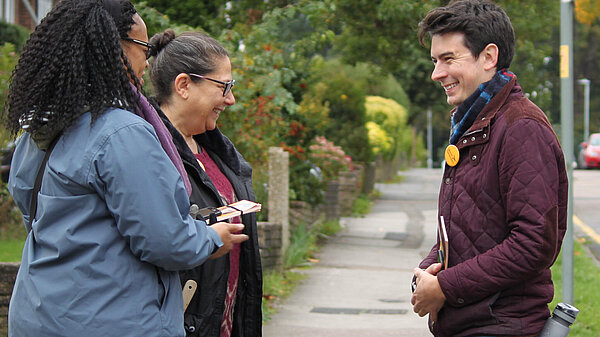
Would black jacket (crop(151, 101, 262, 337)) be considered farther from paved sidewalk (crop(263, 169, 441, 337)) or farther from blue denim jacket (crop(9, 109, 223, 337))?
paved sidewalk (crop(263, 169, 441, 337))

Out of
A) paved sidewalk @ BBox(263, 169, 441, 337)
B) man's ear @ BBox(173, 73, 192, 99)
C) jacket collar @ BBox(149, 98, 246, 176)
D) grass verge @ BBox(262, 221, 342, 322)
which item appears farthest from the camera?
grass verge @ BBox(262, 221, 342, 322)

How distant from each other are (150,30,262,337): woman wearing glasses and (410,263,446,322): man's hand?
2.63 feet

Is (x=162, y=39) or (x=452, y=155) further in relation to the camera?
(x=162, y=39)

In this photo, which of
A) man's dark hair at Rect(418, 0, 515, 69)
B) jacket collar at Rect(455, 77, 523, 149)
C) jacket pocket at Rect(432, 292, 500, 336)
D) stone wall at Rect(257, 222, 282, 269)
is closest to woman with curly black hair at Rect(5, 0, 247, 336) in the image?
jacket pocket at Rect(432, 292, 500, 336)

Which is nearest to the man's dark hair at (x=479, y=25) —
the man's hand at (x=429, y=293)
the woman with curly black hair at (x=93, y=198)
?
the man's hand at (x=429, y=293)

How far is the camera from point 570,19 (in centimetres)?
581

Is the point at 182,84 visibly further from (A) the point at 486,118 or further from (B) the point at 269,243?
(B) the point at 269,243

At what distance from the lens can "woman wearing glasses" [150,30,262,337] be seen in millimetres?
2955

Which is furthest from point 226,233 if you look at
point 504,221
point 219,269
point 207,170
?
point 504,221

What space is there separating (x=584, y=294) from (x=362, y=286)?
2186mm

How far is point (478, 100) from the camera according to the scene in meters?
2.58

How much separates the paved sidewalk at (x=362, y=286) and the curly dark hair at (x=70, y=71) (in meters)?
4.14

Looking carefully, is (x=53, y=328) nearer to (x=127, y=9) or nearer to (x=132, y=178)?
(x=132, y=178)

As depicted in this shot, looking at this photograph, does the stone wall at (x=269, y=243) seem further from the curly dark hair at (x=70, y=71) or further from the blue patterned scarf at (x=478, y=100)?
the curly dark hair at (x=70, y=71)
